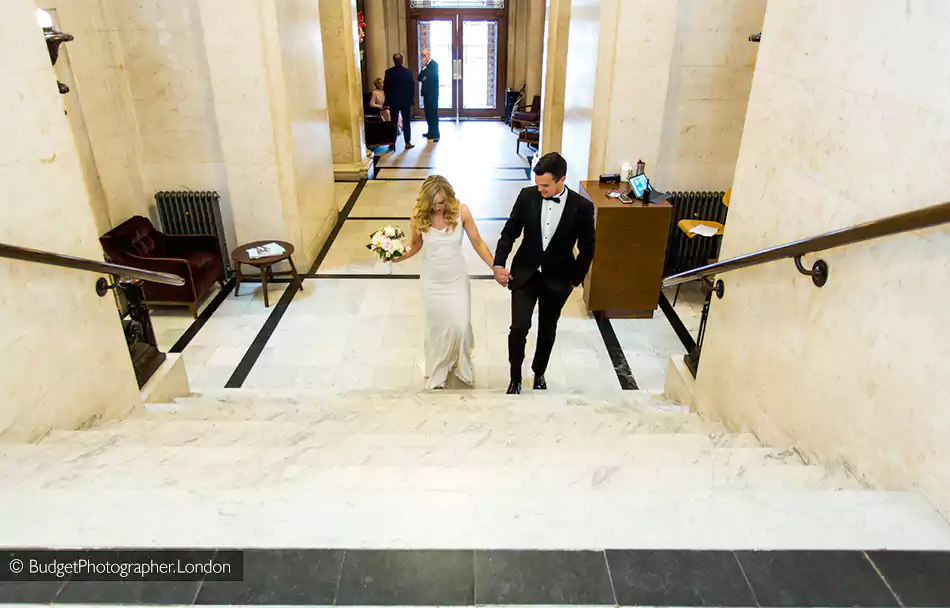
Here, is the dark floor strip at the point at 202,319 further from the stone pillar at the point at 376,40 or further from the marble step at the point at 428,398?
the stone pillar at the point at 376,40

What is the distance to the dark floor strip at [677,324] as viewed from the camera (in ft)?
19.5

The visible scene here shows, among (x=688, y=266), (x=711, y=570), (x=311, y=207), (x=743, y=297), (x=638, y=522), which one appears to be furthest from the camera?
(x=311, y=207)

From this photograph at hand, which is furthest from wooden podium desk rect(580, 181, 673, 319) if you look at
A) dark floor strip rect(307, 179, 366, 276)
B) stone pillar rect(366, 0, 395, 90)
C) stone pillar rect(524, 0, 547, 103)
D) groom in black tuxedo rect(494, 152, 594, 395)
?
stone pillar rect(366, 0, 395, 90)

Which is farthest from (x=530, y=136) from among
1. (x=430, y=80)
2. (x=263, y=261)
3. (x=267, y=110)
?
(x=263, y=261)

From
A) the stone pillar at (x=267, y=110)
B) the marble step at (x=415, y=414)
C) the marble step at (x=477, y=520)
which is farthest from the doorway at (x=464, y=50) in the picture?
Answer: the marble step at (x=477, y=520)

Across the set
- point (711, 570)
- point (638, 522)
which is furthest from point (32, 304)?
point (711, 570)

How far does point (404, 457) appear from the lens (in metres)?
2.76

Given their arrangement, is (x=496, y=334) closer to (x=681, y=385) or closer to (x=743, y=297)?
(x=681, y=385)

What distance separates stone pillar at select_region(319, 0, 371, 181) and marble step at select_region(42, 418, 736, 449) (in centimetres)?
814

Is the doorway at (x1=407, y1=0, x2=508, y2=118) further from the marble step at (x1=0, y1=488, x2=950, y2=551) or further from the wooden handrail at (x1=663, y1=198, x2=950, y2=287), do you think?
the marble step at (x1=0, y1=488, x2=950, y2=551)

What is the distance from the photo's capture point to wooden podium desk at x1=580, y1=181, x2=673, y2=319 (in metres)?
5.94

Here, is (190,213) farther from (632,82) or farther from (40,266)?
(632,82)

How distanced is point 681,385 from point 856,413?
6.67ft

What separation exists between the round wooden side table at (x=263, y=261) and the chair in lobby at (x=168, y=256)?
9.5 inches
